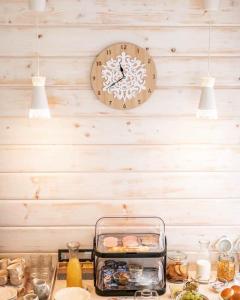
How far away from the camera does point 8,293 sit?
243cm

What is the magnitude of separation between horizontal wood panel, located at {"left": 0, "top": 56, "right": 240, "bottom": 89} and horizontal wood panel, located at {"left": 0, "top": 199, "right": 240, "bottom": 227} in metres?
0.63

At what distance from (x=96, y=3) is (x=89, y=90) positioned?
1.44ft

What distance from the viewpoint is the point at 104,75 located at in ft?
8.50

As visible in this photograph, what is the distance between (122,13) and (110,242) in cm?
117

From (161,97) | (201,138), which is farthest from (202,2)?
(201,138)

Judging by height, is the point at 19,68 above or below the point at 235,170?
above

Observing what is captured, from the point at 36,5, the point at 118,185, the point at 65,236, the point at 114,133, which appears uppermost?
the point at 36,5

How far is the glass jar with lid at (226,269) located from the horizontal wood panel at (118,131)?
0.62m

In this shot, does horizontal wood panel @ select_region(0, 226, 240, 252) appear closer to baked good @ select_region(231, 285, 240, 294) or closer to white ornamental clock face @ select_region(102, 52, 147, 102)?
baked good @ select_region(231, 285, 240, 294)

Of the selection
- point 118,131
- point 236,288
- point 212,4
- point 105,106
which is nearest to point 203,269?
point 236,288

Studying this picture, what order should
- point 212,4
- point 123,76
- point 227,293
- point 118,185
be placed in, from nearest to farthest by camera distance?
point 227,293, point 212,4, point 123,76, point 118,185

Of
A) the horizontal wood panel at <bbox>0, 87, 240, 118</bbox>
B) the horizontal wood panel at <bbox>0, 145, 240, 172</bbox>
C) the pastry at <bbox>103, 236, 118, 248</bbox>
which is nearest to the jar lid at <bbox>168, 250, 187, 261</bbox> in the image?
the pastry at <bbox>103, 236, 118, 248</bbox>

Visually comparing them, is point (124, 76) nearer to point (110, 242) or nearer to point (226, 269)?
point (110, 242)

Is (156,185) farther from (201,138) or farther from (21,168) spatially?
(21,168)
